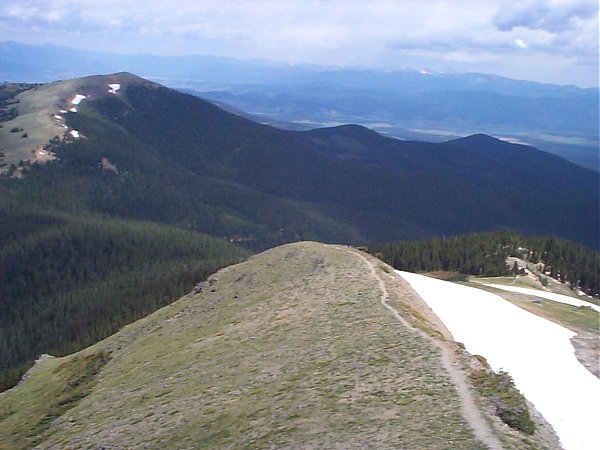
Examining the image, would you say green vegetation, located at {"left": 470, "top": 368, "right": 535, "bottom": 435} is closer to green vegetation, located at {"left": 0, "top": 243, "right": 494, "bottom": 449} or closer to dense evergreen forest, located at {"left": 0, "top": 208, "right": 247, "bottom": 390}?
green vegetation, located at {"left": 0, "top": 243, "right": 494, "bottom": 449}

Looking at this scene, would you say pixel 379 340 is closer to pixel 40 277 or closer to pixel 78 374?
pixel 78 374

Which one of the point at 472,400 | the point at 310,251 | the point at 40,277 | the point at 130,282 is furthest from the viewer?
the point at 40,277

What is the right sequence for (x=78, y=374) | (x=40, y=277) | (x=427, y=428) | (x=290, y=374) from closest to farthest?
(x=427, y=428)
(x=290, y=374)
(x=78, y=374)
(x=40, y=277)

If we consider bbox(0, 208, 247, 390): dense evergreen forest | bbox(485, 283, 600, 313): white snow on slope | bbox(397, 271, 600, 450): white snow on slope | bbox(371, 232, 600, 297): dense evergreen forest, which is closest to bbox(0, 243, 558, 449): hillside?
bbox(397, 271, 600, 450): white snow on slope

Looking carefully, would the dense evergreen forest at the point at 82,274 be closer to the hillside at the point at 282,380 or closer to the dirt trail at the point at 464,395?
the hillside at the point at 282,380

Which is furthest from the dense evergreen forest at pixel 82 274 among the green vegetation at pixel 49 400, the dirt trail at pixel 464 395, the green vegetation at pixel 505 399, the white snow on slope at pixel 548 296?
the green vegetation at pixel 505 399

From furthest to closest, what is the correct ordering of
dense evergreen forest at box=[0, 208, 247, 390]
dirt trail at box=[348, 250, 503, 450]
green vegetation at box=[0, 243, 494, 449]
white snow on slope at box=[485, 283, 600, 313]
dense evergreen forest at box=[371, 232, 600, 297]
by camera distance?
dense evergreen forest at box=[0, 208, 247, 390]
dense evergreen forest at box=[371, 232, 600, 297]
white snow on slope at box=[485, 283, 600, 313]
green vegetation at box=[0, 243, 494, 449]
dirt trail at box=[348, 250, 503, 450]

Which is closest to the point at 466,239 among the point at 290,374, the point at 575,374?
the point at 575,374
